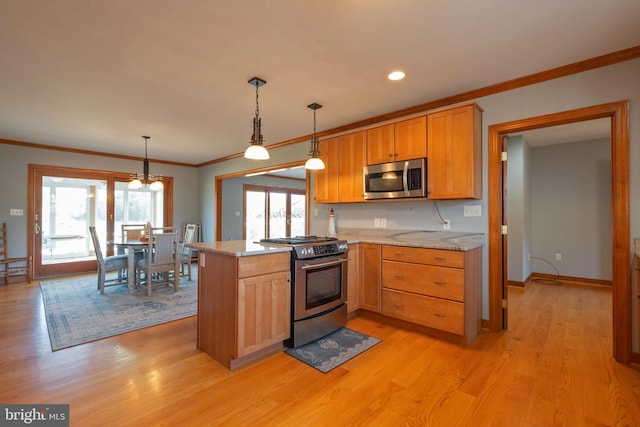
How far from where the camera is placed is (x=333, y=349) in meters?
2.55

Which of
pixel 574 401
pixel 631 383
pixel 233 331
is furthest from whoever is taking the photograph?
pixel 233 331

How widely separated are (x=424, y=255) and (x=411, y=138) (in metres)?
1.24

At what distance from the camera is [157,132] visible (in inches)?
176

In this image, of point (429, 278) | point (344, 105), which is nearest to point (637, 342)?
point (429, 278)

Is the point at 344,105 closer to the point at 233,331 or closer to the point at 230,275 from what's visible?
the point at 230,275

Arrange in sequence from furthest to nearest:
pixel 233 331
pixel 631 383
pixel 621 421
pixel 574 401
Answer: pixel 233 331 → pixel 631 383 → pixel 574 401 → pixel 621 421

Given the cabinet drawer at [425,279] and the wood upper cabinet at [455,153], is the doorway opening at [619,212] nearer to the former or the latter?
the wood upper cabinet at [455,153]

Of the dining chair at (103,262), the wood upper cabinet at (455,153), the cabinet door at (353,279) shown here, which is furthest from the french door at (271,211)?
the wood upper cabinet at (455,153)

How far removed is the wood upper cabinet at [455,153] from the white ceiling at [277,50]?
0.30 metres

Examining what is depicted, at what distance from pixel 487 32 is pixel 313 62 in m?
1.25

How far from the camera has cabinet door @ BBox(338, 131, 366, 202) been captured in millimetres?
3662

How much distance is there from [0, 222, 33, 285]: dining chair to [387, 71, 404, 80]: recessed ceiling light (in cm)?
608

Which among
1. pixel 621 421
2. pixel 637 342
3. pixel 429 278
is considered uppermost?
pixel 429 278

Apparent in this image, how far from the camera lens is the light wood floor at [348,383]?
5.65 feet
